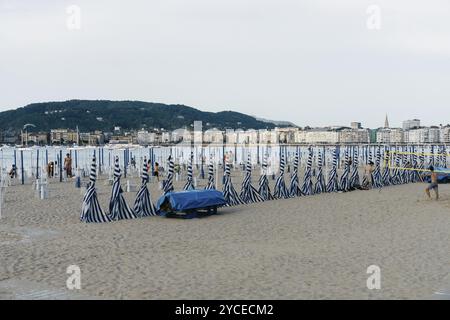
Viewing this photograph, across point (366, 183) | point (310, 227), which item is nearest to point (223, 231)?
point (310, 227)

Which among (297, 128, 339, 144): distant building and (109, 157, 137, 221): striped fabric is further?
(297, 128, 339, 144): distant building

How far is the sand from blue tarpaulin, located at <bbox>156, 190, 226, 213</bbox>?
0.44m

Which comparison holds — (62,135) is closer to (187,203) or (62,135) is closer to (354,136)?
(354,136)

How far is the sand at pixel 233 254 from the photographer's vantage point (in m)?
7.14

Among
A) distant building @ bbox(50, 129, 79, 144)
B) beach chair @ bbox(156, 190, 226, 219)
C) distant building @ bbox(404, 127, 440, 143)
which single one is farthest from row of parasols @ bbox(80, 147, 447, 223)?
distant building @ bbox(404, 127, 440, 143)

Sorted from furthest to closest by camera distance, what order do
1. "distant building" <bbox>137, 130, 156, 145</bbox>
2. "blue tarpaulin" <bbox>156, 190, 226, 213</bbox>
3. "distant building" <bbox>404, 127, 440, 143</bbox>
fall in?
"distant building" <bbox>404, 127, 440, 143</bbox> < "distant building" <bbox>137, 130, 156, 145</bbox> < "blue tarpaulin" <bbox>156, 190, 226, 213</bbox>

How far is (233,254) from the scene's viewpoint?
31.5 feet

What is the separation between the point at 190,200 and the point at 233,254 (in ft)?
16.5

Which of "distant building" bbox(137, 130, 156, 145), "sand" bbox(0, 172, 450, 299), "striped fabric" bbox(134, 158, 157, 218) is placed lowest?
"sand" bbox(0, 172, 450, 299)

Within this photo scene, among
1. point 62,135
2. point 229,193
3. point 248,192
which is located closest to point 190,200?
point 229,193

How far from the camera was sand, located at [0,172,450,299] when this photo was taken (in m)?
7.14

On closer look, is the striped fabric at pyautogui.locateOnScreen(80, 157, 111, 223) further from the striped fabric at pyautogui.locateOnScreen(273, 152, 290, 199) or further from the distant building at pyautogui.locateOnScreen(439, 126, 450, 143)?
the distant building at pyautogui.locateOnScreen(439, 126, 450, 143)

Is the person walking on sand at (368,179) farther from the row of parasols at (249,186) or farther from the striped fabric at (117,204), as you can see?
the striped fabric at (117,204)
